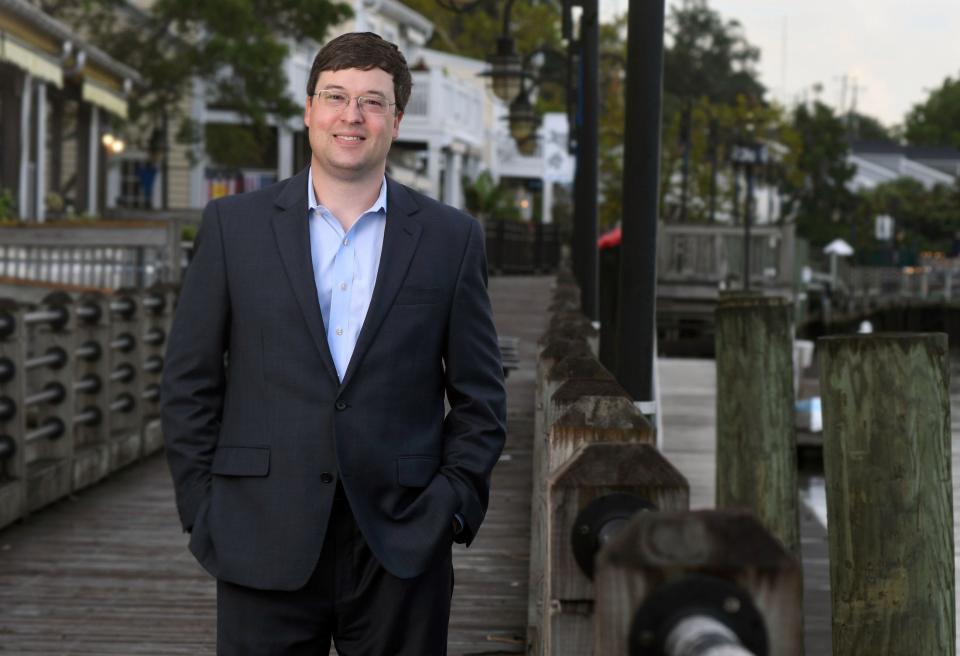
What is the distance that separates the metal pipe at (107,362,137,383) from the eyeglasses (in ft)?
28.1

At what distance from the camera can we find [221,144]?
120 ft

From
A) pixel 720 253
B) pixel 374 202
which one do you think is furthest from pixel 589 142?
pixel 720 253

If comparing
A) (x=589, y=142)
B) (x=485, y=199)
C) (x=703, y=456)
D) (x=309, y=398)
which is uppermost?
(x=485, y=199)

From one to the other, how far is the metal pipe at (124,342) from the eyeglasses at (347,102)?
8.67 metres

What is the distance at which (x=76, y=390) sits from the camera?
11492 mm

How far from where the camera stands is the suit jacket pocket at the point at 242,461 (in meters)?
3.84

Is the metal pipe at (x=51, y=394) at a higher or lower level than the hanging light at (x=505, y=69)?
lower

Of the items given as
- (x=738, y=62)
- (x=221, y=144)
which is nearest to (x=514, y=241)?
(x=221, y=144)

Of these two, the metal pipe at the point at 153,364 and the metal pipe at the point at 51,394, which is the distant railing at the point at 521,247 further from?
the metal pipe at the point at 51,394

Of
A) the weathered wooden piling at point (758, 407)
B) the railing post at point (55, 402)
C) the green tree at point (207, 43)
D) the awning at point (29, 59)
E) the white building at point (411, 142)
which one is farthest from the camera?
the white building at point (411, 142)

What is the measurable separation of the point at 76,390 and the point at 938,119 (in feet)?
520

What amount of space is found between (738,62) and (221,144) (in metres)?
94.6

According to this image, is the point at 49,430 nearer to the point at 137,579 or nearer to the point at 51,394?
the point at 51,394

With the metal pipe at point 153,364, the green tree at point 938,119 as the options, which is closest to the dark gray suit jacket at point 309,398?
the metal pipe at point 153,364
